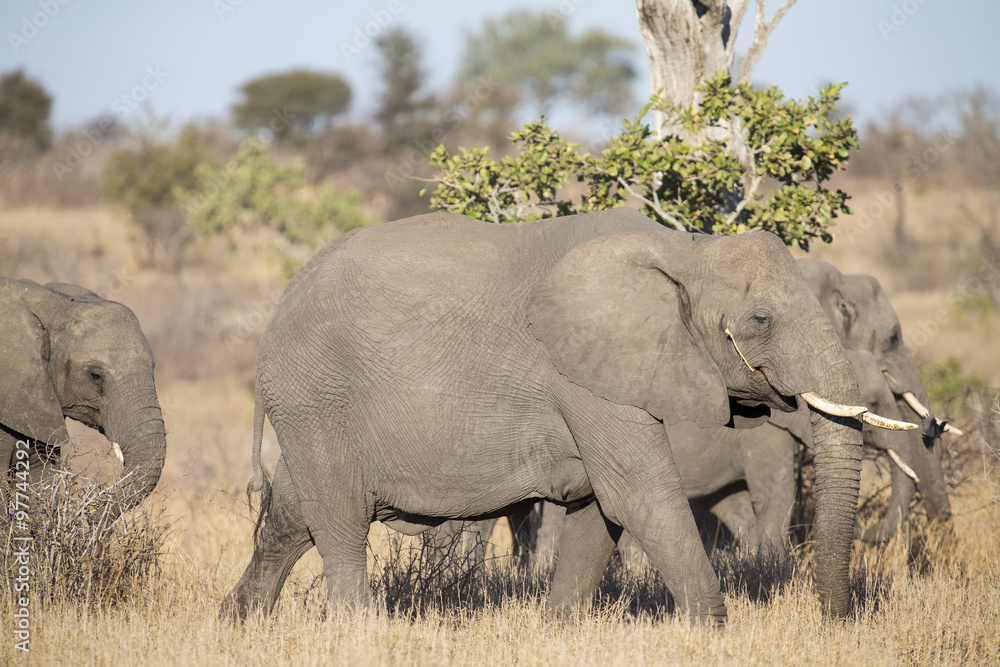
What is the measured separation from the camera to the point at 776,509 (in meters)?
7.26

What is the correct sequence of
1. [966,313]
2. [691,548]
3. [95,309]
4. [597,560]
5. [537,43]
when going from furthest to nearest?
1. [537,43]
2. [966,313]
3. [95,309]
4. [597,560]
5. [691,548]

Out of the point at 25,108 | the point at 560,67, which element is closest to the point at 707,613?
the point at 25,108

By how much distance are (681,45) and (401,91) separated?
28812mm

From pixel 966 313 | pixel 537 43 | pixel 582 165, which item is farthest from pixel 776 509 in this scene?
pixel 537 43

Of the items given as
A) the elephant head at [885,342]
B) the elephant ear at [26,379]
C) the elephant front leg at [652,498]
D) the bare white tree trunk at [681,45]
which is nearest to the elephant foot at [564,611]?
the elephant front leg at [652,498]

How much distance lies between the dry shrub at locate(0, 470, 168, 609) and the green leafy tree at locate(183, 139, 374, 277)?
1198 cm

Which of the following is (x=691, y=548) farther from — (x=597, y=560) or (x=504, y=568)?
(x=504, y=568)

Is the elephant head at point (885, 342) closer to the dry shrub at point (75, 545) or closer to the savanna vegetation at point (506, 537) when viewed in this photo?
the savanna vegetation at point (506, 537)

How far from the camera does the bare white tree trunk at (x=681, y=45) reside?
7824 mm

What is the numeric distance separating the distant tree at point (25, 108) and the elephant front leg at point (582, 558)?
36.0 m

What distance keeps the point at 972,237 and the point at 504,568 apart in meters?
26.4

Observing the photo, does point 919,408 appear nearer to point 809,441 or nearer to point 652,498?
point 809,441

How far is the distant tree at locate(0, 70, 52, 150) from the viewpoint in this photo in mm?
36938

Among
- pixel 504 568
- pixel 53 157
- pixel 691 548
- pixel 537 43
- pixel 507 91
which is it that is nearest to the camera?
pixel 691 548
